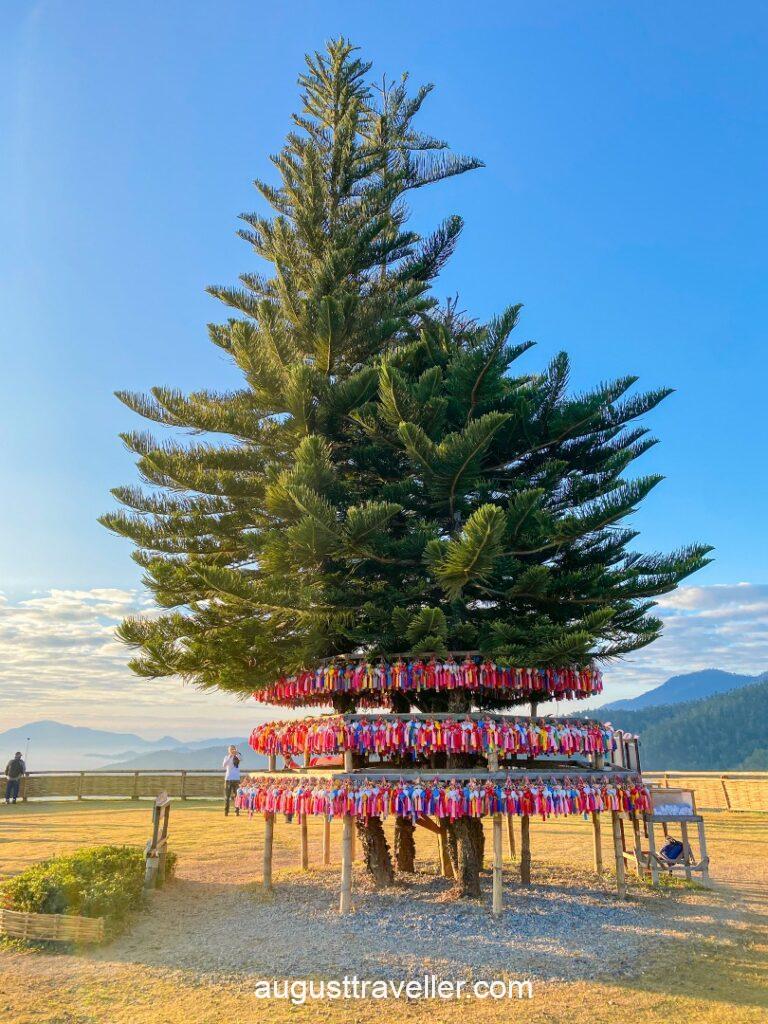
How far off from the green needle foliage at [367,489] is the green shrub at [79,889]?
2566 millimetres

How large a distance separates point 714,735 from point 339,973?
126 meters

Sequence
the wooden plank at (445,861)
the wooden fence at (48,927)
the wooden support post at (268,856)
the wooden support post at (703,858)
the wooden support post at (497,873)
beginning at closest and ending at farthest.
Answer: the wooden fence at (48,927) < the wooden support post at (497,873) < the wooden support post at (268,856) < the wooden support post at (703,858) < the wooden plank at (445,861)

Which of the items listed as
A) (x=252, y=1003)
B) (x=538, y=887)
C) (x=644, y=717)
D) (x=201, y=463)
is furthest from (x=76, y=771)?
(x=644, y=717)

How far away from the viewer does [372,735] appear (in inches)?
358

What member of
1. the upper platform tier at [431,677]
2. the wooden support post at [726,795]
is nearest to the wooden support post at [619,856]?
the upper platform tier at [431,677]

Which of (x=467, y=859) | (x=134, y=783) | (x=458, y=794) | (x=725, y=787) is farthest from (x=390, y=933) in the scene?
(x=134, y=783)

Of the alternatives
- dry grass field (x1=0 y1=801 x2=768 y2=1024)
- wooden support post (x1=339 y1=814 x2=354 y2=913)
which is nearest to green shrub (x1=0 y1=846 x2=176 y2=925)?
dry grass field (x1=0 y1=801 x2=768 y2=1024)

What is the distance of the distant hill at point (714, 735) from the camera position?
109688 mm

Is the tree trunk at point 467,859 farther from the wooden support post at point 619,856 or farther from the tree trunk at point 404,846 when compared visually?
the wooden support post at point 619,856

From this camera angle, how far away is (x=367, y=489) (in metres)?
11.3

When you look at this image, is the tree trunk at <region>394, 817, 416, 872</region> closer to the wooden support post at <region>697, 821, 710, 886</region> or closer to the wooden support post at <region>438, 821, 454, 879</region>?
the wooden support post at <region>438, 821, 454, 879</region>

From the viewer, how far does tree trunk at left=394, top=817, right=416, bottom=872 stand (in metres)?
11.5

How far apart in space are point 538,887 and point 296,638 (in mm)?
4780

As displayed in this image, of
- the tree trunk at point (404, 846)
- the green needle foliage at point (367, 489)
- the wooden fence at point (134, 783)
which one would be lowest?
the tree trunk at point (404, 846)
